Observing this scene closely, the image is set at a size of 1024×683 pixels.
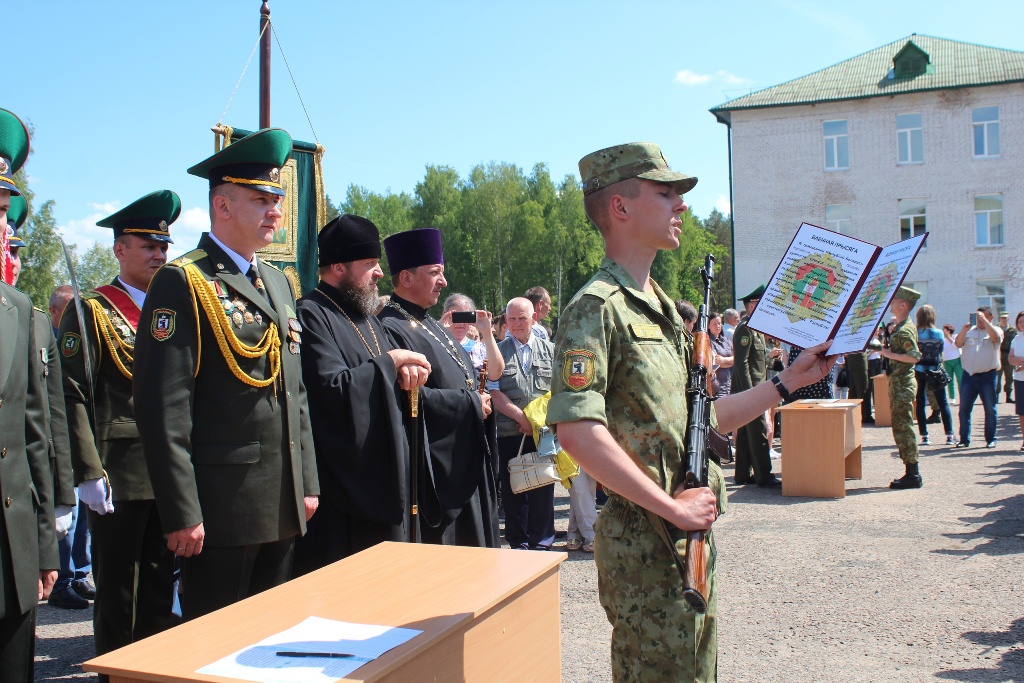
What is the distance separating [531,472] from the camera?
6.28 m

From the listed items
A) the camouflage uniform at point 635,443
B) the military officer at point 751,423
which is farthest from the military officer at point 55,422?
the military officer at point 751,423

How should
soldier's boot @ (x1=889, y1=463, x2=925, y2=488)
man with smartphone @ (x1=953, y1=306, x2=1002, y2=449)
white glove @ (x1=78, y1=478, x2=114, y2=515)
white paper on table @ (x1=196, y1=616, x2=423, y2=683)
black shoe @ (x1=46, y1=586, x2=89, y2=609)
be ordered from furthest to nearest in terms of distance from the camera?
man with smartphone @ (x1=953, y1=306, x2=1002, y2=449) < soldier's boot @ (x1=889, y1=463, x2=925, y2=488) < black shoe @ (x1=46, y1=586, x2=89, y2=609) < white glove @ (x1=78, y1=478, x2=114, y2=515) < white paper on table @ (x1=196, y1=616, x2=423, y2=683)

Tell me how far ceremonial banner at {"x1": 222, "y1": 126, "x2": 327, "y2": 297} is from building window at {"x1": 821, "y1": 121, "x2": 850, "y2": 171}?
3150 cm

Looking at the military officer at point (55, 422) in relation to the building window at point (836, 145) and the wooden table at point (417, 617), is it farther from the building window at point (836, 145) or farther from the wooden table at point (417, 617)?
the building window at point (836, 145)

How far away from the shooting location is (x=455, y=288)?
55.9m

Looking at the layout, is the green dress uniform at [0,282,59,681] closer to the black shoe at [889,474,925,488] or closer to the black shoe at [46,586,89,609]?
the black shoe at [46,586,89,609]

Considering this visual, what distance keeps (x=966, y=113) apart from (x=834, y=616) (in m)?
33.4

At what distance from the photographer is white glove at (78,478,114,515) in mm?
3561

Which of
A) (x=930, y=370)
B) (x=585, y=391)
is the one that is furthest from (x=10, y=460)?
(x=930, y=370)

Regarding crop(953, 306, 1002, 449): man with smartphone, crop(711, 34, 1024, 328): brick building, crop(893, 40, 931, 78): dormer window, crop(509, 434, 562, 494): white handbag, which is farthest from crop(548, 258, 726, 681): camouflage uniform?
crop(893, 40, 931, 78): dormer window

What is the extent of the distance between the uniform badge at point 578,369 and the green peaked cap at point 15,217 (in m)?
2.11

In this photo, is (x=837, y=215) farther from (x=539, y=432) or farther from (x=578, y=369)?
(x=578, y=369)

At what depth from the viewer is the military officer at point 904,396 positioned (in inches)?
365

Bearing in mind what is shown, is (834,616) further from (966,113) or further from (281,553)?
(966,113)
